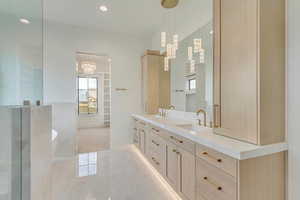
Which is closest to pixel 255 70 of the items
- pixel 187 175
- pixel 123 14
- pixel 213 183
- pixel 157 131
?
pixel 213 183

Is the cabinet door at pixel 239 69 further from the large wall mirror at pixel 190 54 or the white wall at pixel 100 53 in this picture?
the white wall at pixel 100 53

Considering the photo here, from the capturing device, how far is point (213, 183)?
1411mm

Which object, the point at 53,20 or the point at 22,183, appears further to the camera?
the point at 53,20

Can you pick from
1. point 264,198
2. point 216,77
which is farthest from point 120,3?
point 264,198

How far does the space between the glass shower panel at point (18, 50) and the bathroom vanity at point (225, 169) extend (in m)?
1.81

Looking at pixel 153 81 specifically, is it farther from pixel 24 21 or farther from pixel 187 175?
pixel 24 21

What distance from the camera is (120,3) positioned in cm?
290

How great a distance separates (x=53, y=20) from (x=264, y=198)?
4648 mm

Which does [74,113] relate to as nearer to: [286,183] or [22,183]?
[22,183]

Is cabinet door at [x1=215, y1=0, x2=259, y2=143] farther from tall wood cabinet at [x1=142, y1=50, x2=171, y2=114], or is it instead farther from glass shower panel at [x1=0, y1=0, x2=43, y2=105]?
tall wood cabinet at [x1=142, y1=50, x2=171, y2=114]

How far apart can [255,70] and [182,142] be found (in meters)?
1.09

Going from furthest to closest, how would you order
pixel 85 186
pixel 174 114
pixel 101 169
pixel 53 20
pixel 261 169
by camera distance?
1. pixel 53 20
2. pixel 174 114
3. pixel 101 169
4. pixel 85 186
5. pixel 261 169

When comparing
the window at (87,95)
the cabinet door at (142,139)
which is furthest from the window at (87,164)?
the window at (87,95)

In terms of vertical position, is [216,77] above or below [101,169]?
above
